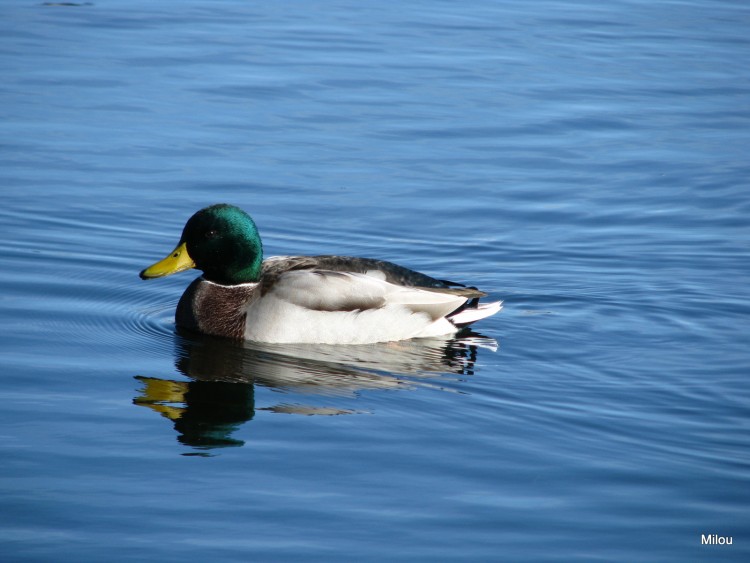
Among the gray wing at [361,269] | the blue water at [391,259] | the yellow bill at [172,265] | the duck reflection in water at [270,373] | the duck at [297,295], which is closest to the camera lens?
the blue water at [391,259]

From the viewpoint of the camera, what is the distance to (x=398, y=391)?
337 inches

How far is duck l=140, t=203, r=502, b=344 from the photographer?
9.61 metres

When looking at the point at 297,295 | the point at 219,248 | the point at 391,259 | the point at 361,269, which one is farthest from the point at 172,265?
the point at 391,259

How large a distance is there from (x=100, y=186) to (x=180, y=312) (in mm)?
3401

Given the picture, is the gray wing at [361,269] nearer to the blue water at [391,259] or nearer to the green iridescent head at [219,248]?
the green iridescent head at [219,248]

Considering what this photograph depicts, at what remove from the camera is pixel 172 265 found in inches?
393

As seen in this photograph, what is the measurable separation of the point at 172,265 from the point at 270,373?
1503 mm

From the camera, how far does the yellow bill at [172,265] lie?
9898mm

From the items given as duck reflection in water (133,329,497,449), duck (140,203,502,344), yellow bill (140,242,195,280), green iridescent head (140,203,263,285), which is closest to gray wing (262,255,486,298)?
duck (140,203,502,344)

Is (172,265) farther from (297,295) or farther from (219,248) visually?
(297,295)

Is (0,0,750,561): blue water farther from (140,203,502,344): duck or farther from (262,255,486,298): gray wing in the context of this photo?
(262,255,486,298): gray wing

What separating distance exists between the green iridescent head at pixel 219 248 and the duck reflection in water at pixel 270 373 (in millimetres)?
530

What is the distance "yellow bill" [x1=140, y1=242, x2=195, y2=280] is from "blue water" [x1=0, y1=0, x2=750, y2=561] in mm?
473

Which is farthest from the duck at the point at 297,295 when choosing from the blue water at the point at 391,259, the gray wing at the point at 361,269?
the blue water at the point at 391,259
